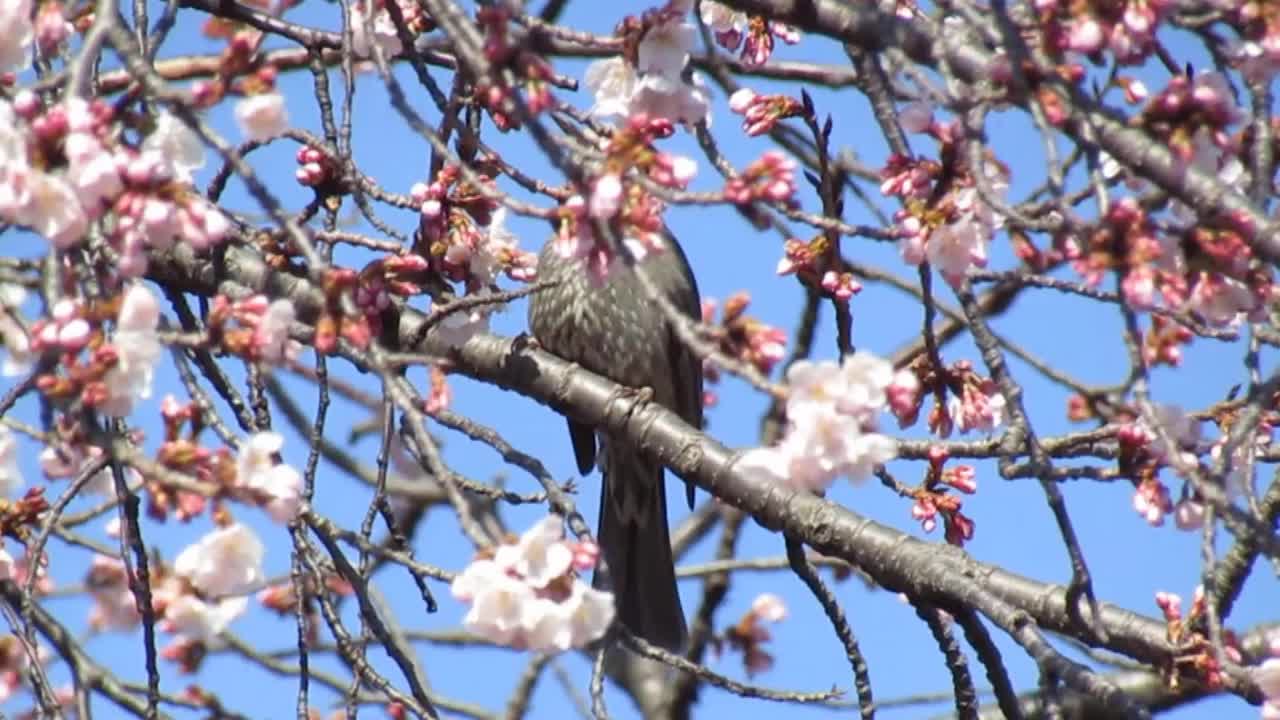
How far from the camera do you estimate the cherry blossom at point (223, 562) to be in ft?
6.59

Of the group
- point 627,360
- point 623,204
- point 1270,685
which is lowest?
point 1270,685

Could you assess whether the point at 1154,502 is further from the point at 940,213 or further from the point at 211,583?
the point at 211,583

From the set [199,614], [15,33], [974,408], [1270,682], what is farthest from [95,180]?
[974,408]

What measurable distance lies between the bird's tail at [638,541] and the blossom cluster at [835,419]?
332 centimetres

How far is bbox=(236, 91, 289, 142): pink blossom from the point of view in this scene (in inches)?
83.7

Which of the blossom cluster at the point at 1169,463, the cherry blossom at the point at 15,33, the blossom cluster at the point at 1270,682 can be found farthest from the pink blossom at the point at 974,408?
the cherry blossom at the point at 15,33

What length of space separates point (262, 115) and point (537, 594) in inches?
26.4

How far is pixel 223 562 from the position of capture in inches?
79.9

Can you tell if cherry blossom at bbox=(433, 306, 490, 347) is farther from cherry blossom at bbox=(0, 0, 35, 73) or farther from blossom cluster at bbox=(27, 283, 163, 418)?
blossom cluster at bbox=(27, 283, 163, 418)

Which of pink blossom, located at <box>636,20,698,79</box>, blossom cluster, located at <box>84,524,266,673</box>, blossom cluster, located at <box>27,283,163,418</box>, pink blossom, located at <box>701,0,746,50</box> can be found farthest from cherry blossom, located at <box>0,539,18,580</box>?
pink blossom, located at <box>701,0,746,50</box>

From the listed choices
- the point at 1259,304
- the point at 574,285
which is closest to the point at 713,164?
the point at 1259,304

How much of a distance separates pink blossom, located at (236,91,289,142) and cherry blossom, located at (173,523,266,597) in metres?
0.50

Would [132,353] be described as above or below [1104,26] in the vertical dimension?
below

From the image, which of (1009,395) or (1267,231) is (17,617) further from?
(1267,231)
